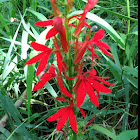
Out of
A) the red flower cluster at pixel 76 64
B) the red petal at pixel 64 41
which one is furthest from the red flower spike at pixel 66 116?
the red petal at pixel 64 41

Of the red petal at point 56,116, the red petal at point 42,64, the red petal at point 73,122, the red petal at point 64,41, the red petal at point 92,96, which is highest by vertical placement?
the red petal at point 64,41

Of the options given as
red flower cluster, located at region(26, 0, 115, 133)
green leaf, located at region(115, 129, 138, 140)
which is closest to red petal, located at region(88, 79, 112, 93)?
red flower cluster, located at region(26, 0, 115, 133)

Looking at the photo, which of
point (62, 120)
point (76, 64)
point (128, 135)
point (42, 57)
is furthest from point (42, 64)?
point (128, 135)

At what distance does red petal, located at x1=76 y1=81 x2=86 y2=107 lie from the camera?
839 millimetres

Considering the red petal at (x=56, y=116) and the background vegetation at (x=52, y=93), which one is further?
the background vegetation at (x=52, y=93)

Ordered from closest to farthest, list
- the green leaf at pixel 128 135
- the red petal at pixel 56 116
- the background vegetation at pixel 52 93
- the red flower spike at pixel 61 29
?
the red flower spike at pixel 61 29, the red petal at pixel 56 116, the green leaf at pixel 128 135, the background vegetation at pixel 52 93

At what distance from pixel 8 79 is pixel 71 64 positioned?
717 mm

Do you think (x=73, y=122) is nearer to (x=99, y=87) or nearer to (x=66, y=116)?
(x=66, y=116)

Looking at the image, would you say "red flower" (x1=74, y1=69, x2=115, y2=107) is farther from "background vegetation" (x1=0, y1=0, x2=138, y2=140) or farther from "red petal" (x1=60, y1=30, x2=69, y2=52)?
"background vegetation" (x1=0, y1=0, x2=138, y2=140)

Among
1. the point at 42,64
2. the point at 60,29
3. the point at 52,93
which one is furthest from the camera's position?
the point at 52,93

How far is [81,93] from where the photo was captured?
0.85 meters

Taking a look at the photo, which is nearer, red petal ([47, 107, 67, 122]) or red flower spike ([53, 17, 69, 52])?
red flower spike ([53, 17, 69, 52])

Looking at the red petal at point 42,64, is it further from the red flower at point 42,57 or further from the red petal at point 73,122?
Answer: the red petal at point 73,122

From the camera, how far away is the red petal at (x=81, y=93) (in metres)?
0.84
